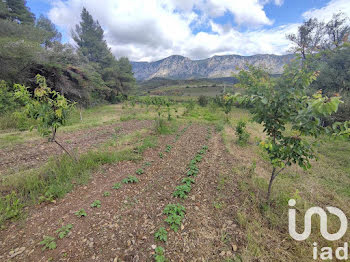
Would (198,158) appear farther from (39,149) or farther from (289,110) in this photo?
(39,149)

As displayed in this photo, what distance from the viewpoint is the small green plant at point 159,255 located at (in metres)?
2.09

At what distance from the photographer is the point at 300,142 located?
2254mm

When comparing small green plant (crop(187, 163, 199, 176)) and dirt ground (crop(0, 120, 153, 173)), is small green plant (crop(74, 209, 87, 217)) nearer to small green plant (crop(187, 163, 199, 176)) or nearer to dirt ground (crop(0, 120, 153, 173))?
dirt ground (crop(0, 120, 153, 173))

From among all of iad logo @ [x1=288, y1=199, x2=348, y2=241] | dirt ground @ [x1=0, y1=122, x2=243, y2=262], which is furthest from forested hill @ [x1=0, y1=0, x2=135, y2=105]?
iad logo @ [x1=288, y1=199, x2=348, y2=241]

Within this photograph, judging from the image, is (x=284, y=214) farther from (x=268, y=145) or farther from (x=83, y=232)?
(x=83, y=232)

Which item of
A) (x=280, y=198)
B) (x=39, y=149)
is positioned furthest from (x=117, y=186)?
(x=39, y=149)

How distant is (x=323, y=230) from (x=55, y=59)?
18.7 metres

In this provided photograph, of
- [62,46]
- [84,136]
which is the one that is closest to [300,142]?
[84,136]

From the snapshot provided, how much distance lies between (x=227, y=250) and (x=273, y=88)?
2.76 metres

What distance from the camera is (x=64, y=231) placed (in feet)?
8.12

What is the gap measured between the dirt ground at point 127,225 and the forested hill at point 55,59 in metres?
12.0

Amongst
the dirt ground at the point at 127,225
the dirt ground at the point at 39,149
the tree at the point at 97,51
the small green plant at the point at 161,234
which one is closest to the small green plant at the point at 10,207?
the dirt ground at the point at 127,225

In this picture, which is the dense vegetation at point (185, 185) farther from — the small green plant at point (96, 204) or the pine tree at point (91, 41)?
the pine tree at point (91, 41)

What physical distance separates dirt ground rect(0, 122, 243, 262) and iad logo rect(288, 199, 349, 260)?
1.04 meters
